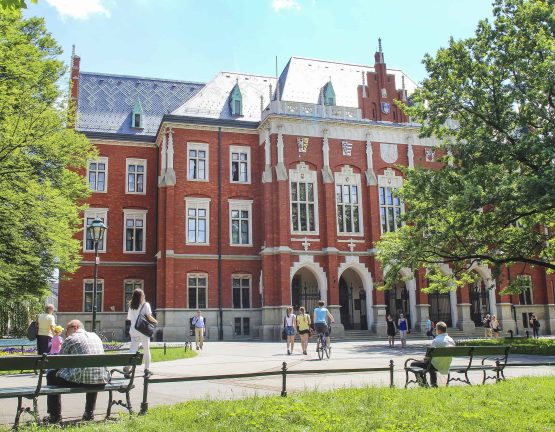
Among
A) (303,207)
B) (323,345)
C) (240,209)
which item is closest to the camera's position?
(323,345)

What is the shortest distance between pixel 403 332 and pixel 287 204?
427 inches

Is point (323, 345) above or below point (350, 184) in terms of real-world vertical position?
below

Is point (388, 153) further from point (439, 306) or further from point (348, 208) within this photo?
point (439, 306)

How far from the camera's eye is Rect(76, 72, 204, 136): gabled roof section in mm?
37750

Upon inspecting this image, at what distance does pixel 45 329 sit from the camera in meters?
13.9

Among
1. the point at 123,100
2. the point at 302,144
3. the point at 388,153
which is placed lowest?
the point at 388,153

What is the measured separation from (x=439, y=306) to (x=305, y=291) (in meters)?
8.68

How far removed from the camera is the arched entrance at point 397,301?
35062 millimetres

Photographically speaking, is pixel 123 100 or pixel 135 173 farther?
pixel 123 100

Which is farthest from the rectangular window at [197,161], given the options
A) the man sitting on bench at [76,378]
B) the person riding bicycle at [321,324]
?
the man sitting on bench at [76,378]

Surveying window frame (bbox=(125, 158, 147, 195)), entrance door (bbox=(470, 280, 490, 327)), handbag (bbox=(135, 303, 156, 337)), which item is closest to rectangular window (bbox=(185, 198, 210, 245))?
window frame (bbox=(125, 158, 147, 195))

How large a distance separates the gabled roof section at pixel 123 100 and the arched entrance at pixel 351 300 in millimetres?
16385

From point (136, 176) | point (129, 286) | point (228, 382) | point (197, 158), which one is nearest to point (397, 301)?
point (197, 158)

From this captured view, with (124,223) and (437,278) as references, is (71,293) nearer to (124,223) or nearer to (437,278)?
(124,223)
